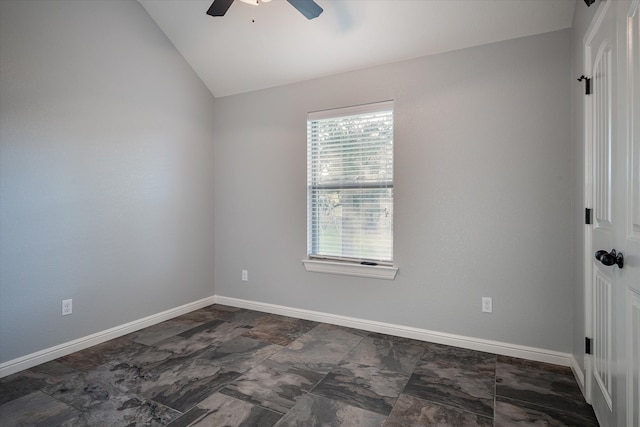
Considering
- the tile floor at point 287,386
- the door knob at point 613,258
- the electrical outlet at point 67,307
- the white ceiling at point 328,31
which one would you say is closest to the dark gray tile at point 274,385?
the tile floor at point 287,386

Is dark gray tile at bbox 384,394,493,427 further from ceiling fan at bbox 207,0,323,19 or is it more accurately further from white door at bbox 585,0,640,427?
ceiling fan at bbox 207,0,323,19

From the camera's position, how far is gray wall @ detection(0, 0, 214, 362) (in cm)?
235

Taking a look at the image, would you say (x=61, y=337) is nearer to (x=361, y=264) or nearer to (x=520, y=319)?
(x=361, y=264)

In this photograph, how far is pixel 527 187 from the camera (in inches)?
99.3

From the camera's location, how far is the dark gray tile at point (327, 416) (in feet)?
5.88

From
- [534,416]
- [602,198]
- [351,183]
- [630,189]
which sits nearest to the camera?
[630,189]

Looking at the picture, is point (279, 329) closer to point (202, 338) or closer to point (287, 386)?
point (202, 338)

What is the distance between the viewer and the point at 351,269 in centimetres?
317

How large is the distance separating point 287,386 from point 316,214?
1684mm

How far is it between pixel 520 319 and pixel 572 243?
2.20ft

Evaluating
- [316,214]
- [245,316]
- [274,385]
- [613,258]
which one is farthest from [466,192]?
[245,316]

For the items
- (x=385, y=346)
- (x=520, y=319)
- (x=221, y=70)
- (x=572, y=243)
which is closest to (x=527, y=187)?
(x=572, y=243)

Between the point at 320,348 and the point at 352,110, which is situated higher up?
the point at 352,110

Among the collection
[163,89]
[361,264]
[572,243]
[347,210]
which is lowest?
[361,264]
